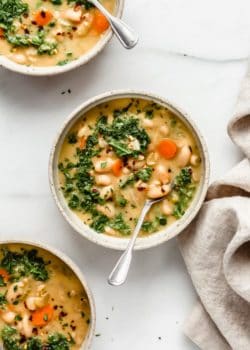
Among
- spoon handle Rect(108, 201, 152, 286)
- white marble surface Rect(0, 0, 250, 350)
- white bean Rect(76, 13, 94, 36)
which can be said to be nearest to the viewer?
spoon handle Rect(108, 201, 152, 286)

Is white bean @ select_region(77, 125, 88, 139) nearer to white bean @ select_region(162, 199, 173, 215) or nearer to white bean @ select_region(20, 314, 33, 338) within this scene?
white bean @ select_region(162, 199, 173, 215)

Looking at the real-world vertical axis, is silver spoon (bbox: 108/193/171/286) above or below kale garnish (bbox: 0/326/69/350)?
above

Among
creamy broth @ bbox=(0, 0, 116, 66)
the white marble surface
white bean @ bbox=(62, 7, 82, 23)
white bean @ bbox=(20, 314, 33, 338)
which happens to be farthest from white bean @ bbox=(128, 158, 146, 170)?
white bean @ bbox=(20, 314, 33, 338)

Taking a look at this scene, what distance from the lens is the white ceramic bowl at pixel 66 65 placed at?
10.0ft

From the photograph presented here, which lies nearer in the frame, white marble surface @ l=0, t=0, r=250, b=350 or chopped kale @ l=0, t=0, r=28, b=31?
chopped kale @ l=0, t=0, r=28, b=31

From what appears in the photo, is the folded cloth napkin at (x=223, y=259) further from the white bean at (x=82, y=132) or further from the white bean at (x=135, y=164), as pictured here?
the white bean at (x=82, y=132)

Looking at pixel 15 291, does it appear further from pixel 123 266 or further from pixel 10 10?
Answer: pixel 10 10

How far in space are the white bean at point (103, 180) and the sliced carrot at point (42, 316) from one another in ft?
1.61

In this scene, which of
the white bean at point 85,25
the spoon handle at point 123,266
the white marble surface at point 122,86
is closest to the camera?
the spoon handle at point 123,266

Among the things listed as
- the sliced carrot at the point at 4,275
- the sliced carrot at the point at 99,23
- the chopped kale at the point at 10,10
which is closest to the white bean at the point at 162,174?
the sliced carrot at the point at 99,23

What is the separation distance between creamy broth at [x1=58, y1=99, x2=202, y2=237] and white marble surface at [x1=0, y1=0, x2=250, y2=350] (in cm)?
16

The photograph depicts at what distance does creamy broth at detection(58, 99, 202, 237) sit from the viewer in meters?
3.04

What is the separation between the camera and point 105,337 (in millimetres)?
3244

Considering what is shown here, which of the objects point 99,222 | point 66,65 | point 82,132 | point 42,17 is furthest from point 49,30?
point 99,222
